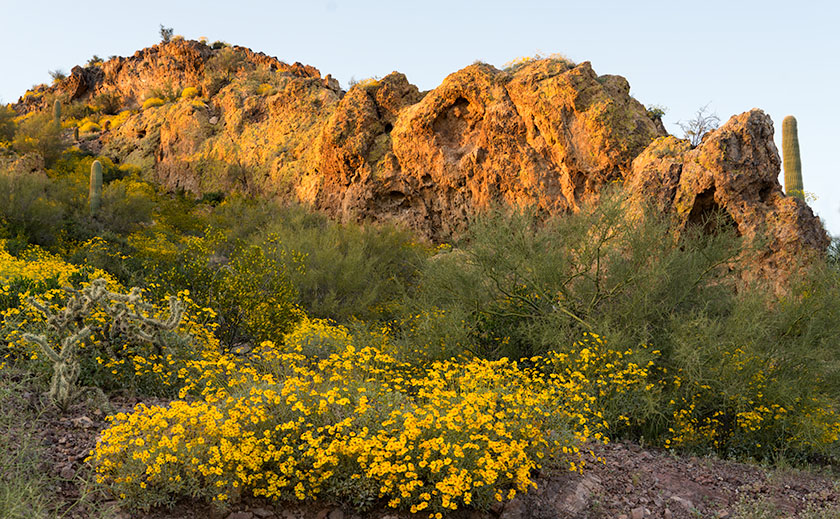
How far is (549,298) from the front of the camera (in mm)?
8508

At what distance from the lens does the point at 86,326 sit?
632cm

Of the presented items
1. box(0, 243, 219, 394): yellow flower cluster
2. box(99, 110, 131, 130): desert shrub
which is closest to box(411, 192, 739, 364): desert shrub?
box(0, 243, 219, 394): yellow flower cluster

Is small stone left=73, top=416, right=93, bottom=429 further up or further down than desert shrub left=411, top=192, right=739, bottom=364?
further down

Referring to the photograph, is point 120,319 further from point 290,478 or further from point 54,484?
point 290,478

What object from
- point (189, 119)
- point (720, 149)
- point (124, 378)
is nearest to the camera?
point (124, 378)

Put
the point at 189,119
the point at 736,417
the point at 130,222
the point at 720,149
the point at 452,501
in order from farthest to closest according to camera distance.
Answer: the point at 189,119
the point at 130,222
the point at 720,149
the point at 736,417
the point at 452,501

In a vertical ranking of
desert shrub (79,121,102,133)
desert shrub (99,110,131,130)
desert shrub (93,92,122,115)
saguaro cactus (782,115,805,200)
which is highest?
desert shrub (93,92,122,115)

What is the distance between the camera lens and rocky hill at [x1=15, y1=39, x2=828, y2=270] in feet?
39.5

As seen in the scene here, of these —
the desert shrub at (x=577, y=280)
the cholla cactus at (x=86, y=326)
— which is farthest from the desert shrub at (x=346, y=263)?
the cholla cactus at (x=86, y=326)

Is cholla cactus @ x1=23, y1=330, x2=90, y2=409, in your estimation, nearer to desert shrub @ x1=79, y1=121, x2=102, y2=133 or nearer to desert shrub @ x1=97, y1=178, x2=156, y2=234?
desert shrub @ x1=97, y1=178, x2=156, y2=234

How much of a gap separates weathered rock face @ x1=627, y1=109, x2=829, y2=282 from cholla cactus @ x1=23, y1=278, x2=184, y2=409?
8703mm

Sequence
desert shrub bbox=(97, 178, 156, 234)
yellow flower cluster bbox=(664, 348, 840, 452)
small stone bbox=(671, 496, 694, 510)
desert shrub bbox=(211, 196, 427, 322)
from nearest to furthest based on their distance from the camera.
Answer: small stone bbox=(671, 496, 694, 510) → yellow flower cluster bbox=(664, 348, 840, 452) → desert shrub bbox=(211, 196, 427, 322) → desert shrub bbox=(97, 178, 156, 234)

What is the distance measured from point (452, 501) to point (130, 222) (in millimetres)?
18528

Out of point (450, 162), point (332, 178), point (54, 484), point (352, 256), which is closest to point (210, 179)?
point (332, 178)
